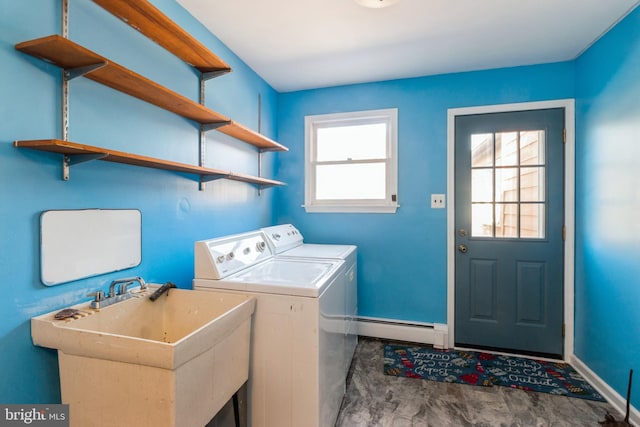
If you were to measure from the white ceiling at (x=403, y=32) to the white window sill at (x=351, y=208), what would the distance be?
1.20 meters

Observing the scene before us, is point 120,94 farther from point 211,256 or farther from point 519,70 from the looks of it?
point 519,70

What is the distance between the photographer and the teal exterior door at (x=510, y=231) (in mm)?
2385

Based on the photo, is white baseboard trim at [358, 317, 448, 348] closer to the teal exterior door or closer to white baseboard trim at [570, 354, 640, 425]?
the teal exterior door

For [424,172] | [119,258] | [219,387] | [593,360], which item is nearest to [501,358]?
[593,360]

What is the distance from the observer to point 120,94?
1.34m

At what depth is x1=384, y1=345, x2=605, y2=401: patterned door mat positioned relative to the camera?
202 cm

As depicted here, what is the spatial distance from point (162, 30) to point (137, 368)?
57.6 inches

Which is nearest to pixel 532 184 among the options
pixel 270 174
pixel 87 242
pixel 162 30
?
pixel 270 174

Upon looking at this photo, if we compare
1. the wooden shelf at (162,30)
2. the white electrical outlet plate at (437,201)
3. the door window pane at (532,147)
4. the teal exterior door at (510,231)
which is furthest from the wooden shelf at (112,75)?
the door window pane at (532,147)

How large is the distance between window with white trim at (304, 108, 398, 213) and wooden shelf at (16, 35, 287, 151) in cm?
124

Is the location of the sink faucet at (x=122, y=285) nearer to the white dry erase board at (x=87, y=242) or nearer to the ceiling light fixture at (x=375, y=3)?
the white dry erase board at (x=87, y=242)

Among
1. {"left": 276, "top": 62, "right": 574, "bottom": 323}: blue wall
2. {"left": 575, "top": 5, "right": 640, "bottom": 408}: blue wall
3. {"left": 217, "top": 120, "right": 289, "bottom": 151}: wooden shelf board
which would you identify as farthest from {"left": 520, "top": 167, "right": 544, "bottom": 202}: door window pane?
{"left": 217, "top": 120, "right": 289, "bottom": 151}: wooden shelf board

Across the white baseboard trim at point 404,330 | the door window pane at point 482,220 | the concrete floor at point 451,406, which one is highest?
the door window pane at point 482,220

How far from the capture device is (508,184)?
2.47 meters
